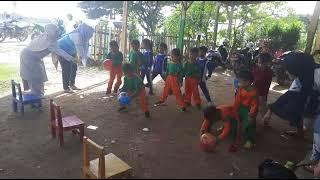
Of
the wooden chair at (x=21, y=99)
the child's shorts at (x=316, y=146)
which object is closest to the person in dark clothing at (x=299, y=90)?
the child's shorts at (x=316, y=146)

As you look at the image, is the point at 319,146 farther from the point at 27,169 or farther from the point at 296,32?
the point at 296,32

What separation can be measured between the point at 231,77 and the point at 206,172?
8333 millimetres

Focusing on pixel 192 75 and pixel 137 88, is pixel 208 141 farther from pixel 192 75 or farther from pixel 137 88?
pixel 192 75

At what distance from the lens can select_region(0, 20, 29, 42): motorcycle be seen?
60.1 feet

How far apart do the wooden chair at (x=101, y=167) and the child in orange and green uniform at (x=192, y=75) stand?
10.6ft

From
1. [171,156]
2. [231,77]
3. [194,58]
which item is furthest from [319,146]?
[231,77]

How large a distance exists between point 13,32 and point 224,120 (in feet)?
55.8

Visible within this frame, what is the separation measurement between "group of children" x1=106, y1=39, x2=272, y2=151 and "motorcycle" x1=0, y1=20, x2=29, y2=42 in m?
12.5

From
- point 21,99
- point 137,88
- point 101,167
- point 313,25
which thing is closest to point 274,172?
point 101,167

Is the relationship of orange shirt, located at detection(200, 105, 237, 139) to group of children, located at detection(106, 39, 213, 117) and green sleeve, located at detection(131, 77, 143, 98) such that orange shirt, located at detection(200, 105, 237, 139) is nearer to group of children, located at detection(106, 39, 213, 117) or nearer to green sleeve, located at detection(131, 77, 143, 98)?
green sleeve, located at detection(131, 77, 143, 98)

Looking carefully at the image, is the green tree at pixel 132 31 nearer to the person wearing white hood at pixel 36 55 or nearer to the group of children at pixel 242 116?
the person wearing white hood at pixel 36 55

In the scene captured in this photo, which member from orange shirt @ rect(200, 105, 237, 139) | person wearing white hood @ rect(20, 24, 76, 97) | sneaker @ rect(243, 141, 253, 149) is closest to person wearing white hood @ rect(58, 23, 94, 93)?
person wearing white hood @ rect(20, 24, 76, 97)

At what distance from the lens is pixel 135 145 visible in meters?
5.27

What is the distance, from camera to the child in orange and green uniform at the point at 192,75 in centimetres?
700
